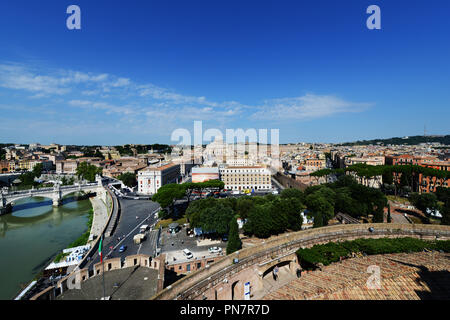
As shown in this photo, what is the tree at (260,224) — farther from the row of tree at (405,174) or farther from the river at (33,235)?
the row of tree at (405,174)

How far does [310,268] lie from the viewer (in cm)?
1047

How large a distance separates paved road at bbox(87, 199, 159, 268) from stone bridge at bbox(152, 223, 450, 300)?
8.31 metres

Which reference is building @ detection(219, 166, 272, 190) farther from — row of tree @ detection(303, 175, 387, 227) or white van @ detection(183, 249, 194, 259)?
white van @ detection(183, 249, 194, 259)

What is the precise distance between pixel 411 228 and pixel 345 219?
7224mm

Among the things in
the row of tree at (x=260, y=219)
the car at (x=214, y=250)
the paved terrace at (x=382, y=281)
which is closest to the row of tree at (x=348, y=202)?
the row of tree at (x=260, y=219)

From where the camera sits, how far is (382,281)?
7.84 metres

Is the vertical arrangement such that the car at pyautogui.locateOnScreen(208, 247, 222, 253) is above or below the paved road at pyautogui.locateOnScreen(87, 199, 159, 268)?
Answer: above

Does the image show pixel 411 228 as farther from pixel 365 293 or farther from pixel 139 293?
pixel 139 293

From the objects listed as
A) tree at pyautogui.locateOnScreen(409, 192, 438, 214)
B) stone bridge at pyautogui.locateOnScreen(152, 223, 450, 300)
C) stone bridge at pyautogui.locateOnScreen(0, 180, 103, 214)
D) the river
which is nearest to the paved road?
the river

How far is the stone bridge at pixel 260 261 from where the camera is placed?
714 cm

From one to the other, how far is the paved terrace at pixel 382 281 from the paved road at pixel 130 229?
1039 cm

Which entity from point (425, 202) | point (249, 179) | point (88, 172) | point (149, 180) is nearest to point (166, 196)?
point (149, 180)

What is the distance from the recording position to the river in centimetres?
1487
